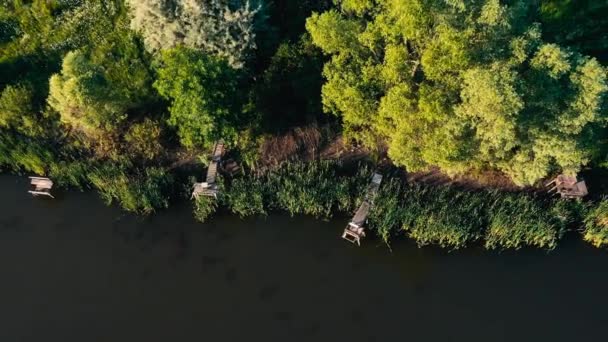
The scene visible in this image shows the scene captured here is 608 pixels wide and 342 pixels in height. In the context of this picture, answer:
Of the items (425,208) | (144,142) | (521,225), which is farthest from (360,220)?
(144,142)

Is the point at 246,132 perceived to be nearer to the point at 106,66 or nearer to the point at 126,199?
the point at 126,199

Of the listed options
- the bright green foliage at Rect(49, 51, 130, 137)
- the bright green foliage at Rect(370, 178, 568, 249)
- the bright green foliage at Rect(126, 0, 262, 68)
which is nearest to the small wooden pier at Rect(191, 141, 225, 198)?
the bright green foliage at Rect(126, 0, 262, 68)

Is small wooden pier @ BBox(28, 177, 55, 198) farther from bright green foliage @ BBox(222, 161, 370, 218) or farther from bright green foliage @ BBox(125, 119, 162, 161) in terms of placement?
bright green foliage @ BBox(222, 161, 370, 218)

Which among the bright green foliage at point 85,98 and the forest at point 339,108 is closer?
the forest at point 339,108

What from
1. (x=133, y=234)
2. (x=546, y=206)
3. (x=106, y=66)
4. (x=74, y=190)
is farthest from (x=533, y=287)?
(x=106, y=66)

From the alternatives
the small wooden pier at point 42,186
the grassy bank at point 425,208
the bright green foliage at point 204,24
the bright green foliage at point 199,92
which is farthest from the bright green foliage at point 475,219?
the small wooden pier at point 42,186

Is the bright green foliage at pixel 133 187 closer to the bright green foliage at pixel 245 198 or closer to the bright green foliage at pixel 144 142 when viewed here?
the bright green foliage at pixel 144 142
